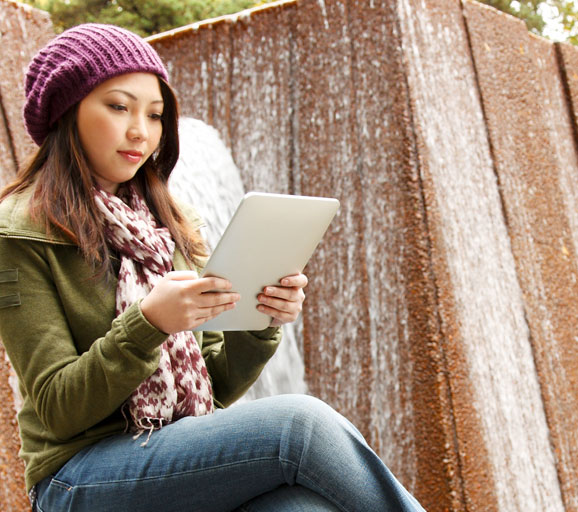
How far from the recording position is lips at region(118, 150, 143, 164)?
1429 mm

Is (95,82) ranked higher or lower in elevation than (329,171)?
higher

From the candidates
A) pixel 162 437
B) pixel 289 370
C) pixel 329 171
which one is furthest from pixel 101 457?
pixel 329 171

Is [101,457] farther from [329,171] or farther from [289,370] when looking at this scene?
[329,171]

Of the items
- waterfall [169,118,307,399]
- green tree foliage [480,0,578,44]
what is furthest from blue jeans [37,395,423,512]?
green tree foliage [480,0,578,44]

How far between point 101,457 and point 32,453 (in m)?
0.14

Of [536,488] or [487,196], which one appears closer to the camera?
[536,488]

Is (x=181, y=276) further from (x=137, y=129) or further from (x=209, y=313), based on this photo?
(x=137, y=129)

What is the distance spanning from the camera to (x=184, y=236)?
1.57m

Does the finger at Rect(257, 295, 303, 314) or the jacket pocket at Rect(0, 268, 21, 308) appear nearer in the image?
the jacket pocket at Rect(0, 268, 21, 308)

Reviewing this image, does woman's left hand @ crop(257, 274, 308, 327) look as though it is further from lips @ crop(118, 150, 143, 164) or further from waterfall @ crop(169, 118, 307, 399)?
waterfall @ crop(169, 118, 307, 399)

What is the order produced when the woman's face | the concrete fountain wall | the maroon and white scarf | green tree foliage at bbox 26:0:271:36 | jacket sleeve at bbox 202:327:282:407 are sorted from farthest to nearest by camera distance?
green tree foliage at bbox 26:0:271:36, the concrete fountain wall, jacket sleeve at bbox 202:327:282:407, the woman's face, the maroon and white scarf

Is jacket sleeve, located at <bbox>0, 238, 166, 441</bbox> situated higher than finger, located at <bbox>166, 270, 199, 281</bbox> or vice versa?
finger, located at <bbox>166, 270, 199, 281</bbox>

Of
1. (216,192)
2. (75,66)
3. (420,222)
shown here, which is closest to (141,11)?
(216,192)

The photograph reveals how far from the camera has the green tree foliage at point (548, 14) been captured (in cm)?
440
